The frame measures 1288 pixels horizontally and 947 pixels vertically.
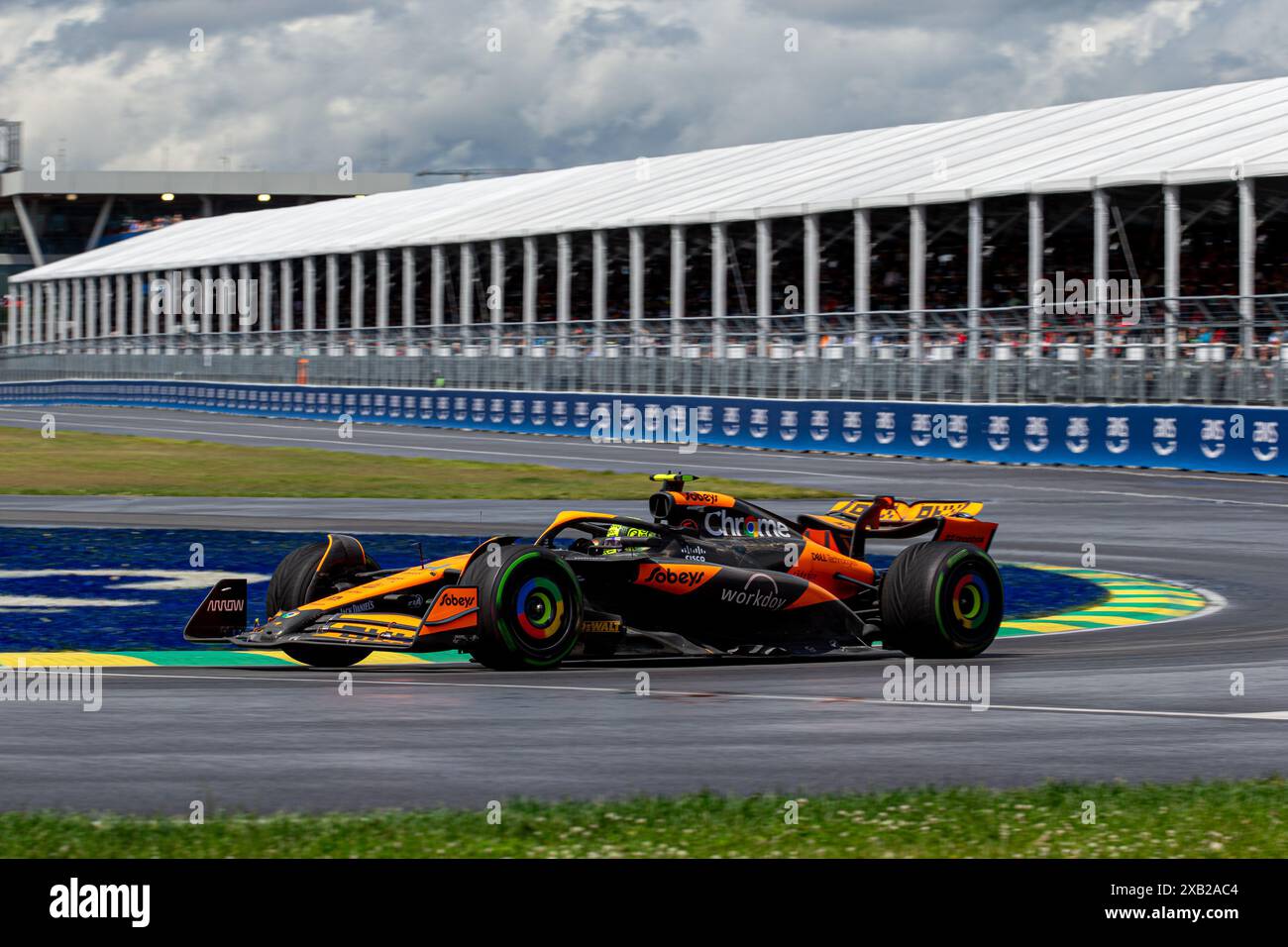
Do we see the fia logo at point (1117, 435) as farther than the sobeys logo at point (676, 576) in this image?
Yes

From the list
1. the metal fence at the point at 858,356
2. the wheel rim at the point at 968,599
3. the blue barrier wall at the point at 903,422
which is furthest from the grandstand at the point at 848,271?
the wheel rim at the point at 968,599

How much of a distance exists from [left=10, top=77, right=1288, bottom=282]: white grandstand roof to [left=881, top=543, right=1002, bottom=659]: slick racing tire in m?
23.5

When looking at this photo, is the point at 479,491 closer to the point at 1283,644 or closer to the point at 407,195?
the point at 1283,644

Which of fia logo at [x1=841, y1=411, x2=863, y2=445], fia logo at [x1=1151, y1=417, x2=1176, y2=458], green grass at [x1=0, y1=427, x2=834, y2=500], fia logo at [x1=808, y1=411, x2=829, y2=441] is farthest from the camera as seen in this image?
fia logo at [x1=808, y1=411, x2=829, y2=441]

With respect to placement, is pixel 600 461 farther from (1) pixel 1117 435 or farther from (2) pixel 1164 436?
(2) pixel 1164 436

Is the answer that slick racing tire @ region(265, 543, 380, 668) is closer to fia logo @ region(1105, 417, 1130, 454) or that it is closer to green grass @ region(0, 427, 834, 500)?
green grass @ region(0, 427, 834, 500)

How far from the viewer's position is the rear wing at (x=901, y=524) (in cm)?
1362

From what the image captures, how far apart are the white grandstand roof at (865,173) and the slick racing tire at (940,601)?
23.5 metres

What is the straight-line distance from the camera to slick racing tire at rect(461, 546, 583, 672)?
38.7ft

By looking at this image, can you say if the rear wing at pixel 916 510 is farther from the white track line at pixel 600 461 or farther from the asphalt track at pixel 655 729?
the white track line at pixel 600 461

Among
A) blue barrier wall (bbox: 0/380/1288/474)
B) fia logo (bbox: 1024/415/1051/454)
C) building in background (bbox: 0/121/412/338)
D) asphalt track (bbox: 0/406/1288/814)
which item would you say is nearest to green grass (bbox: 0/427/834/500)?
blue barrier wall (bbox: 0/380/1288/474)

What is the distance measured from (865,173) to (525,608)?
37381 millimetres

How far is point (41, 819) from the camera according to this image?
24.5ft
